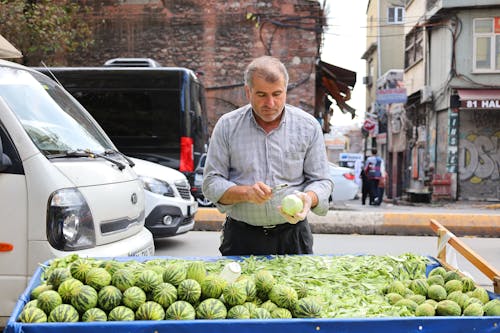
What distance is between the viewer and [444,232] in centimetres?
326

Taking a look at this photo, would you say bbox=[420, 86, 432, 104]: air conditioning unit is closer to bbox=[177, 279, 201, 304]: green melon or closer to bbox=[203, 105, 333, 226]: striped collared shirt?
bbox=[203, 105, 333, 226]: striped collared shirt

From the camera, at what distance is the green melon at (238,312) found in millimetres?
2182

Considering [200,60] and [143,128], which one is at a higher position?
[200,60]

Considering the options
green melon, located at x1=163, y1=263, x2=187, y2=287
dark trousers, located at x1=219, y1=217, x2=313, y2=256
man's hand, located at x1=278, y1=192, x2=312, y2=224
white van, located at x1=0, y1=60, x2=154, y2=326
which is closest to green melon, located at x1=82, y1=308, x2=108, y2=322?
green melon, located at x1=163, y1=263, x2=187, y2=287

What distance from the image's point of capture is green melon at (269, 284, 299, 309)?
231 centimetres

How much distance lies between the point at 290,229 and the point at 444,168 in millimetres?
19526

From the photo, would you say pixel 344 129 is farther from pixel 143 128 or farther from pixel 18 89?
pixel 18 89

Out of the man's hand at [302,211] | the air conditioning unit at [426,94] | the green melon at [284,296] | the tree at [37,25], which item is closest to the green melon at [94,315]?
the green melon at [284,296]

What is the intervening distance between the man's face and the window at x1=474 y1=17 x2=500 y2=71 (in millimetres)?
19772

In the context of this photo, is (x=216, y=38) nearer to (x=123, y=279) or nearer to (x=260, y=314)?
(x=123, y=279)

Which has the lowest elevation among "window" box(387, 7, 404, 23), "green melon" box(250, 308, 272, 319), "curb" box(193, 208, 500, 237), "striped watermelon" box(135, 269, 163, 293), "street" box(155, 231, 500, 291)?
"street" box(155, 231, 500, 291)

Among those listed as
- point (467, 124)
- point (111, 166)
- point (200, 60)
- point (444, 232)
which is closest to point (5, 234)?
point (111, 166)

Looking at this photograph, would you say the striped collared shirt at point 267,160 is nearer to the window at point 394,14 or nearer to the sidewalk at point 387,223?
the sidewalk at point 387,223

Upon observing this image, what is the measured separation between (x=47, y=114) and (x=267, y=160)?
82.5 inches
